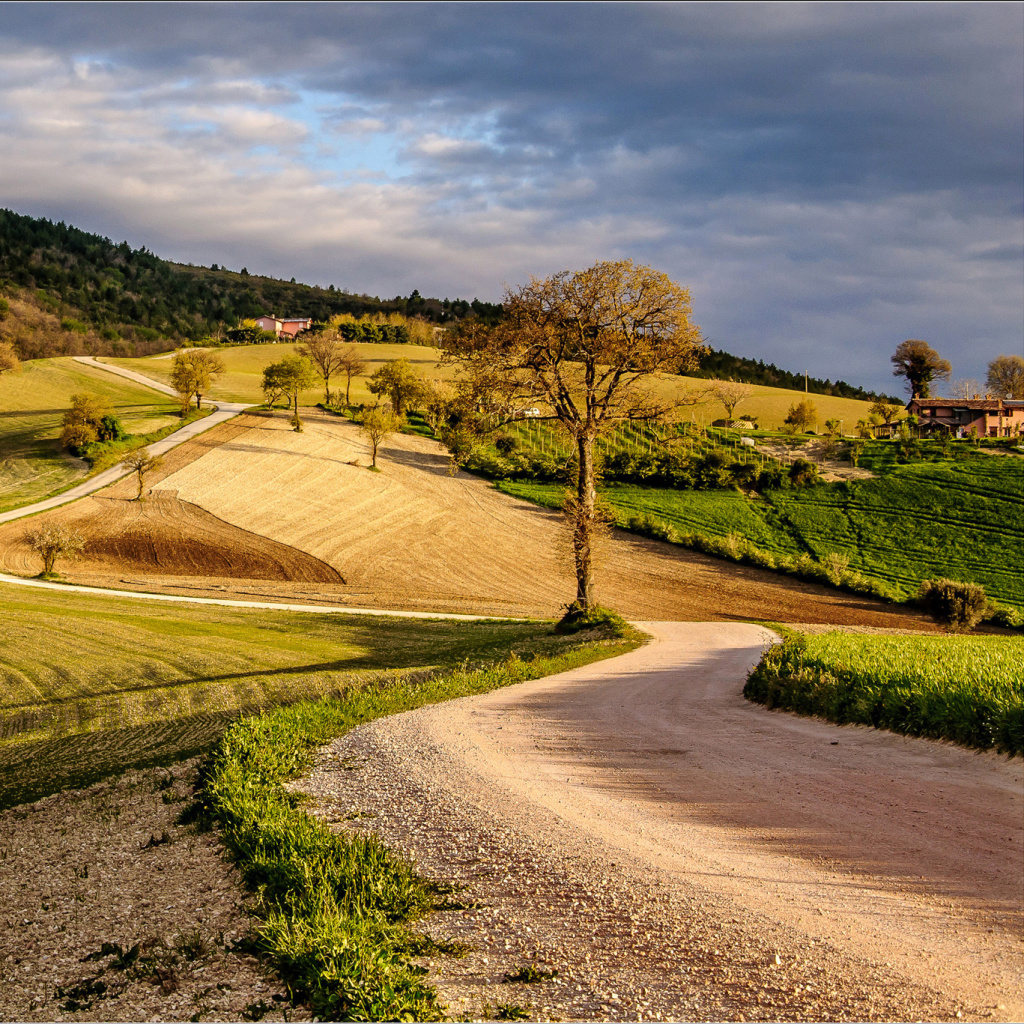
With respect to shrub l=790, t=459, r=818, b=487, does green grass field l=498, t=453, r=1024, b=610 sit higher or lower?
lower

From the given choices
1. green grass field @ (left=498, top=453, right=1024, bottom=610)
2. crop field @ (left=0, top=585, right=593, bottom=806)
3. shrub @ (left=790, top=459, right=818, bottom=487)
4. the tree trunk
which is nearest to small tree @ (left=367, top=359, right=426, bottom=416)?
green grass field @ (left=498, top=453, right=1024, bottom=610)

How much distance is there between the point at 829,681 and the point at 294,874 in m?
9.55

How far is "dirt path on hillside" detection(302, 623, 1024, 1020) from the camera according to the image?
555cm

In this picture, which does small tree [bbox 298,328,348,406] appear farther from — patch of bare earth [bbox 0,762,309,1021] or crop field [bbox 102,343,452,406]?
patch of bare earth [bbox 0,762,309,1021]

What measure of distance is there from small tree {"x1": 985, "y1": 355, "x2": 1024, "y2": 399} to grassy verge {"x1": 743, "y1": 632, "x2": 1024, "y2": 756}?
5282 inches

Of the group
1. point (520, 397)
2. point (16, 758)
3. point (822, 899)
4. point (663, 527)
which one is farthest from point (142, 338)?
point (822, 899)

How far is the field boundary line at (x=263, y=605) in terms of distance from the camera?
1453 inches

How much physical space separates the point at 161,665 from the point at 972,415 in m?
107

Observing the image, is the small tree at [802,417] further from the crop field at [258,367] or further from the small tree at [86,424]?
the small tree at [86,424]

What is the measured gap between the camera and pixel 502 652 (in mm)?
25562

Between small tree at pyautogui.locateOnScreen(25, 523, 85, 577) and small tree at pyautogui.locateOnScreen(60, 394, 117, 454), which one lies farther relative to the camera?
small tree at pyautogui.locateOnScreen(60, 394, 117, 454)

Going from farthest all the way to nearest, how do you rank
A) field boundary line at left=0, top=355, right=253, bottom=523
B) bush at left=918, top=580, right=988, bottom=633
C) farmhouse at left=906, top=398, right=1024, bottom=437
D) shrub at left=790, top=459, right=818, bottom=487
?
farmhouse at left=906, top=398, right=1024, bottom=437 < shrub at left=790, top=459, right=818, bottom=487 < field boundary line at left=0, top=355, right=253, bottom=523 < bush at left=918, top=580, right=988, bottom=633

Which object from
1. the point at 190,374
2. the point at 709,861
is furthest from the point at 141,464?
the point at 709,861

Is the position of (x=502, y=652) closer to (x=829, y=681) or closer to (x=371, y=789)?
(x=829, y=681)
